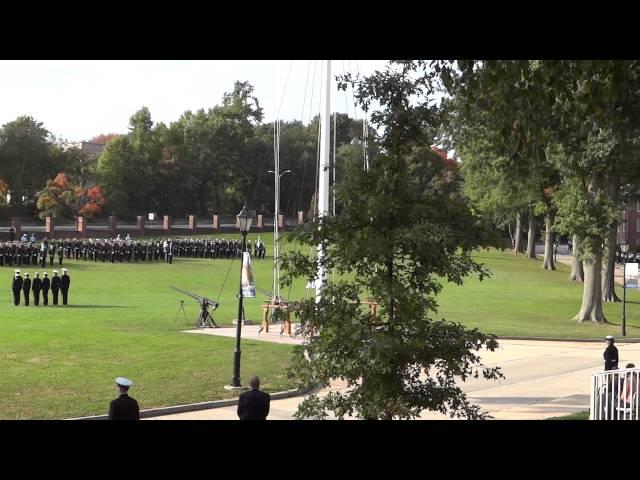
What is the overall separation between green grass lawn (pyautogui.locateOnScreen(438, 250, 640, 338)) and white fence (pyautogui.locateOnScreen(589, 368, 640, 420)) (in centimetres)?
1725

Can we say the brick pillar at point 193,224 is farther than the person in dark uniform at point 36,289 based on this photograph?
Yes


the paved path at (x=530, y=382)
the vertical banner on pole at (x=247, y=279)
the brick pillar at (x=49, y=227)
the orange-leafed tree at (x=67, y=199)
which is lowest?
the paved path at (x=530, y=382)

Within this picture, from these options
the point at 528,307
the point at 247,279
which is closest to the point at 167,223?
the point at 528,307

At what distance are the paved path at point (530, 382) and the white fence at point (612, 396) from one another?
1940 millimetres

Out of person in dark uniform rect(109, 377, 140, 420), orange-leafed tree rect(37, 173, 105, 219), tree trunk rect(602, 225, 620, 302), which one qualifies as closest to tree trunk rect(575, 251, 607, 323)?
tree trunk rect(602, 225, 620, 302)

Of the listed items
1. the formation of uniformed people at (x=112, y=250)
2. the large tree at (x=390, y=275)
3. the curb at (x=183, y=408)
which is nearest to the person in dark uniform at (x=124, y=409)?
the large tree at (x=390, y=275)

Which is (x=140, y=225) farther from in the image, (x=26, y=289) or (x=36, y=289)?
(x=26, y=289)

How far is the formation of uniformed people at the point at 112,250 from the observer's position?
54312mm

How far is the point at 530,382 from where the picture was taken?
77.8 ft

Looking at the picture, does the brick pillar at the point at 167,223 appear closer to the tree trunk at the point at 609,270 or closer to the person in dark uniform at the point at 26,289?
the tree trunk at the point at 609,270
